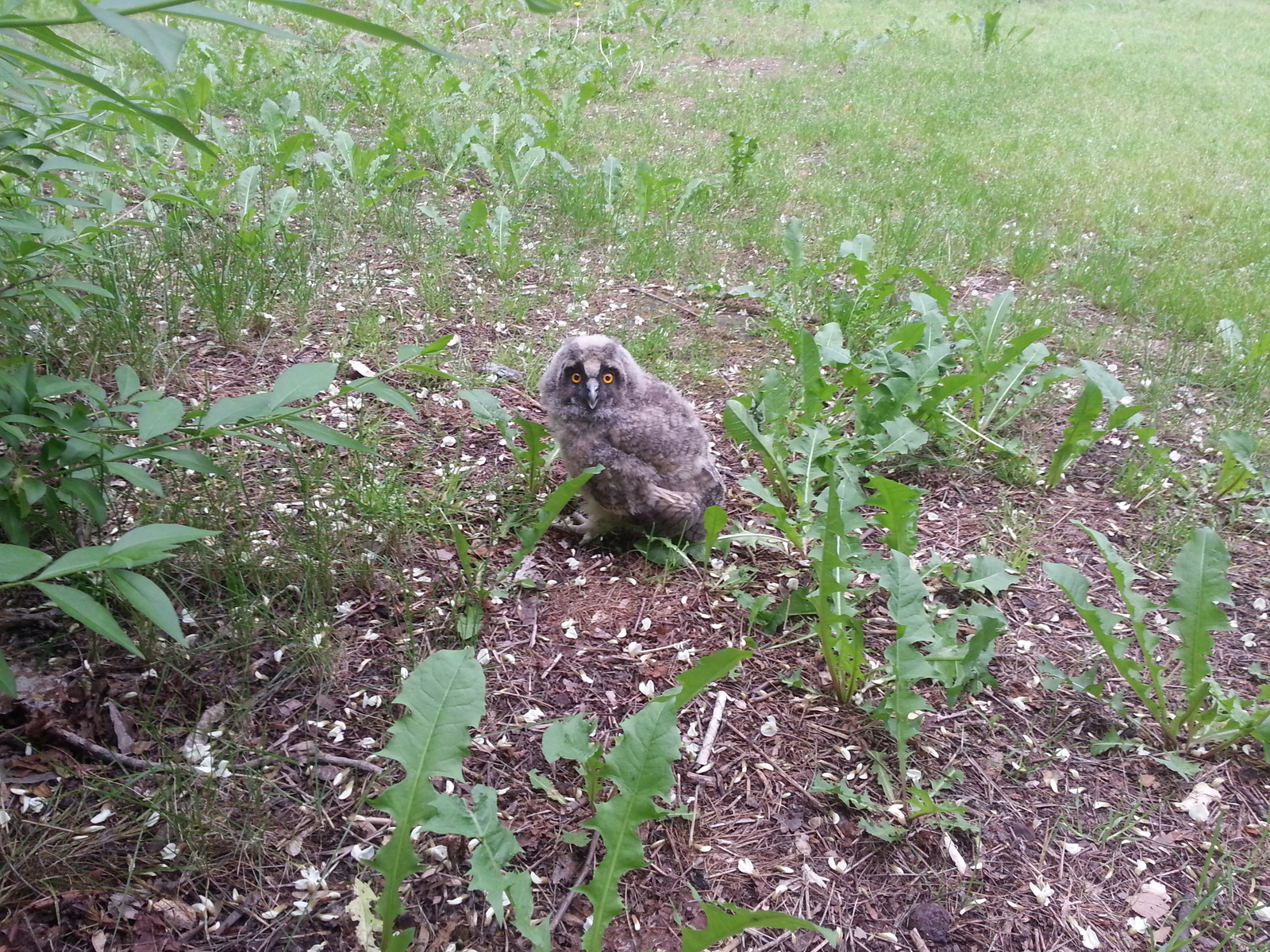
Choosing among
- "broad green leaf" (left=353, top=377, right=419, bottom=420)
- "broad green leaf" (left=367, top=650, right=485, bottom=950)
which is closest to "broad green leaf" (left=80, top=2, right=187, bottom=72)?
"broad green leaf" (left=353, top=377, right=419, bottom=420)

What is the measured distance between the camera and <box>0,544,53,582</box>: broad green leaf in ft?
4.25

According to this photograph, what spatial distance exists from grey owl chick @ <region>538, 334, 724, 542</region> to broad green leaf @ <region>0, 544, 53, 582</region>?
80.0 inches

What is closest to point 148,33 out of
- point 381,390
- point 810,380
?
point 381,390

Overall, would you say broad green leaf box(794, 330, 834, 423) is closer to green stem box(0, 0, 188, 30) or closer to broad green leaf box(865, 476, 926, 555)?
broad green leaf box(865, 476, 926, 555)

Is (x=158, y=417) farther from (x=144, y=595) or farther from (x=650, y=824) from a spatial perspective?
(x=650, y=824)

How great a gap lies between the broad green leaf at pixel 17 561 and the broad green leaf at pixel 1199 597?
3.02 m

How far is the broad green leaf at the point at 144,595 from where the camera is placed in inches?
58.4

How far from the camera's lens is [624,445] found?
10.8ft

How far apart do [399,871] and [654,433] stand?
192 cm

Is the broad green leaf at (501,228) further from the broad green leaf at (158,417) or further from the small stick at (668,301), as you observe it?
the broad green leaf at (158,417)

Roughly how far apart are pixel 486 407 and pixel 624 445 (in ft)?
1.94

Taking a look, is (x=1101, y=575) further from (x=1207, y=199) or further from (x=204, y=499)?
(x=1207, y=199)

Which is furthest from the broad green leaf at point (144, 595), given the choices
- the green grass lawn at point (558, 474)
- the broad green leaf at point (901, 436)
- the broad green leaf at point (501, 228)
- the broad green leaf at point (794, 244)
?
the broad green leaf at point (794, 244)

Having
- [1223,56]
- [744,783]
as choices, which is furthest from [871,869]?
[1223,56]
